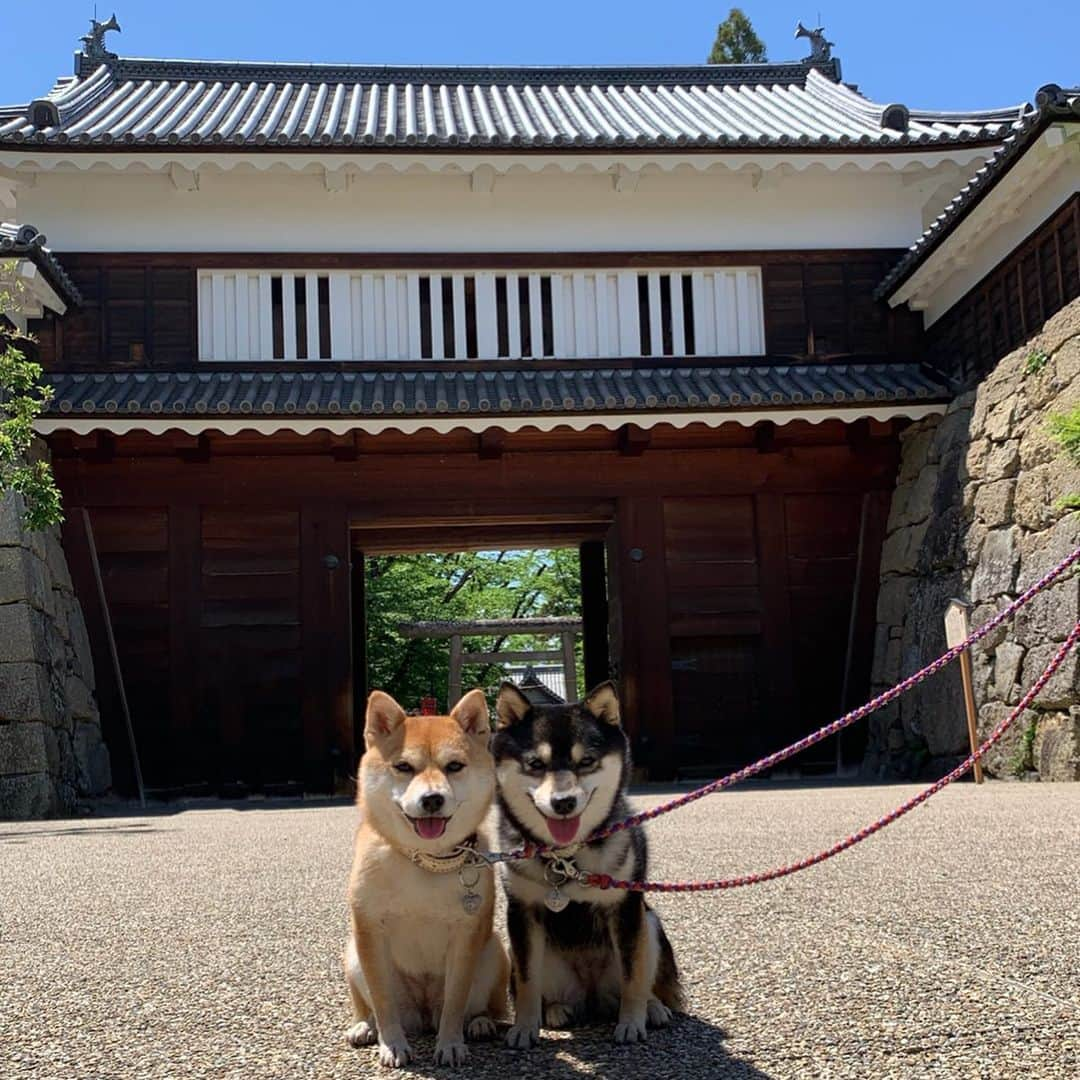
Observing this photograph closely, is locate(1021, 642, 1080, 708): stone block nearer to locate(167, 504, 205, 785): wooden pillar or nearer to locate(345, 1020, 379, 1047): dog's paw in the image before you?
locate(345, 1020, 379, 1047): dog's paw

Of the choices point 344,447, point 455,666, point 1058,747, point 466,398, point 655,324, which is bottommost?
point 1058,747

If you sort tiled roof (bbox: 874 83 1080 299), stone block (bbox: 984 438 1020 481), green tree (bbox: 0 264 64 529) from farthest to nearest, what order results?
stone block (bbox: 984 438 1020 481) < green tree (bbox: 0 264 64 529) < tiled roof (bbox: 874 83 1080 299)

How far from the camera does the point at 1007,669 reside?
981 centimetres

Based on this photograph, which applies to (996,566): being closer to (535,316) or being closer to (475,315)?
(535,316)

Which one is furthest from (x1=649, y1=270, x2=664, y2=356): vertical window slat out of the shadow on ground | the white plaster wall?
the shadow on ground

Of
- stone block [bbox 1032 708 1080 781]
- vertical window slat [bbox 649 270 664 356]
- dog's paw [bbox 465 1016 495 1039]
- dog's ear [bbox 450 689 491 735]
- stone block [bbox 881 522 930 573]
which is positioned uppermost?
vertical window slat [bbox 649 270 664 356]

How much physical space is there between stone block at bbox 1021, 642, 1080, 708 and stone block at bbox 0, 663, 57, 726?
300 inches

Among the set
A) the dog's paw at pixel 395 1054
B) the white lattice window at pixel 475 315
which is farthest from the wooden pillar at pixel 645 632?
the dog's paw at pixel 395 1054

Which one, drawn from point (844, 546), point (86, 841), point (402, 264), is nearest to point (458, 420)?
point (402, 264)

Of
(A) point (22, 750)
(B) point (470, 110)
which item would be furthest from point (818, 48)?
(A) point (22, 750)

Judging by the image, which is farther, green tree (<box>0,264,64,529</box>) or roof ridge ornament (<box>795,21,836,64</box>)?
roof ridge ornament (<box>795,21,836,64</box>)

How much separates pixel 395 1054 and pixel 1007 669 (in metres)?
8.20

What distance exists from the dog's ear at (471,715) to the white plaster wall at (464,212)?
10173mm

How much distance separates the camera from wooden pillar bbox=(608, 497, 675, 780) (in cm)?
1166
